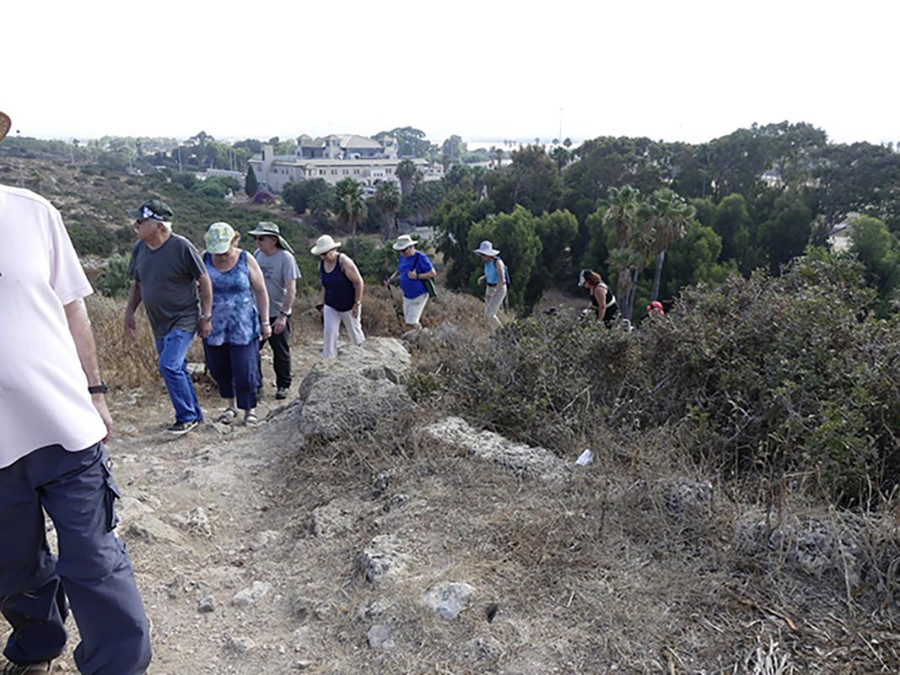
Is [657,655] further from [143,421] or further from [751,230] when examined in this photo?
[751,230]

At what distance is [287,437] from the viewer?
4.48 meters

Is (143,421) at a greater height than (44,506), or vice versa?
(44,506)

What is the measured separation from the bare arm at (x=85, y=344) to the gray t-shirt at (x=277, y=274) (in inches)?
137

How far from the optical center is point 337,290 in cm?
607

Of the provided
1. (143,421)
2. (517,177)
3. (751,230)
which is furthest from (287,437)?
(517,177)

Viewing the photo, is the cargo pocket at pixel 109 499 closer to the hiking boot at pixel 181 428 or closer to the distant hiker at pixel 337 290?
the hiking boot at pixel 181 428

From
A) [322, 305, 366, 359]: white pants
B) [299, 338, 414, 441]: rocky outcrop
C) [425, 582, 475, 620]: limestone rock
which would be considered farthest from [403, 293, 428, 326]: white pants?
[425, 582, 475, 620]: limestone rock

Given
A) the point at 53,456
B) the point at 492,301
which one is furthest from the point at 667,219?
the point at 53,456

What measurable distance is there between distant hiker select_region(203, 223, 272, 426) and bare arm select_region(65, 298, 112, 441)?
2.48 m

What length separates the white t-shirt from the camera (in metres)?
1.88

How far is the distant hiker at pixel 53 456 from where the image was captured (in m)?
1.90

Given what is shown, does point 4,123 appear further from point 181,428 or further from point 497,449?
point 181,428

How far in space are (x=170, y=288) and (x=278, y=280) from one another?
1.33 meters

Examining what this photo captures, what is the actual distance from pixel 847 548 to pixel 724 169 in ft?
125
